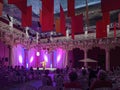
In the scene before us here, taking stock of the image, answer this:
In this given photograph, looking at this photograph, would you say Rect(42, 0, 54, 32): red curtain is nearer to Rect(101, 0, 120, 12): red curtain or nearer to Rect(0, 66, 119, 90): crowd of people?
Rect(0, 66, 119, 90): crowd of people

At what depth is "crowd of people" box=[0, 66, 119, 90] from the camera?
20.6ft

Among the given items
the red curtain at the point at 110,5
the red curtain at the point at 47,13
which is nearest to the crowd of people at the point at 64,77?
the red curtain at the point at 47,13

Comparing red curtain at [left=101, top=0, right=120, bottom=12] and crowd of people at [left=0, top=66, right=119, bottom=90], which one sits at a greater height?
red curtain at [left=101, top=0, right=120, bottom=12]

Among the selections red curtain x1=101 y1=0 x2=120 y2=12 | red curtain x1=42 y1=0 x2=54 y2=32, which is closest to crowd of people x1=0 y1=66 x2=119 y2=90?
red curtain x1=42 y1=0 x2=54 y2=32

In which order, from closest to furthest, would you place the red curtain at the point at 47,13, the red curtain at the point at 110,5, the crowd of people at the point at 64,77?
the crowd of people at the point at 64,77 < the red curtain at the point at 110,5 < the red curtain at the point at 47,13

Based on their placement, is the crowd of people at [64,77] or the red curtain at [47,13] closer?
the crowd of people at [64,77]

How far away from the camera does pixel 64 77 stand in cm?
1160

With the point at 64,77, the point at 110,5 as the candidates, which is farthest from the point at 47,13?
the point at 64,77

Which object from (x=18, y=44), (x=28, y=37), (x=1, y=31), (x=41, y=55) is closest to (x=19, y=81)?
(x=1, y=31)

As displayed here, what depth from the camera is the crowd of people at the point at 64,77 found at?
6.27 meters

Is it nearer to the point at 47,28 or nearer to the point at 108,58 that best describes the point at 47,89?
the point at 47,28

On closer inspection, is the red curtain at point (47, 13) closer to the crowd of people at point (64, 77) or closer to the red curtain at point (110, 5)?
the crowd of people at point (64, 77)

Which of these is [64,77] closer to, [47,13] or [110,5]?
[47,13]

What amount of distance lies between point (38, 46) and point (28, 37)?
2.28 meters
